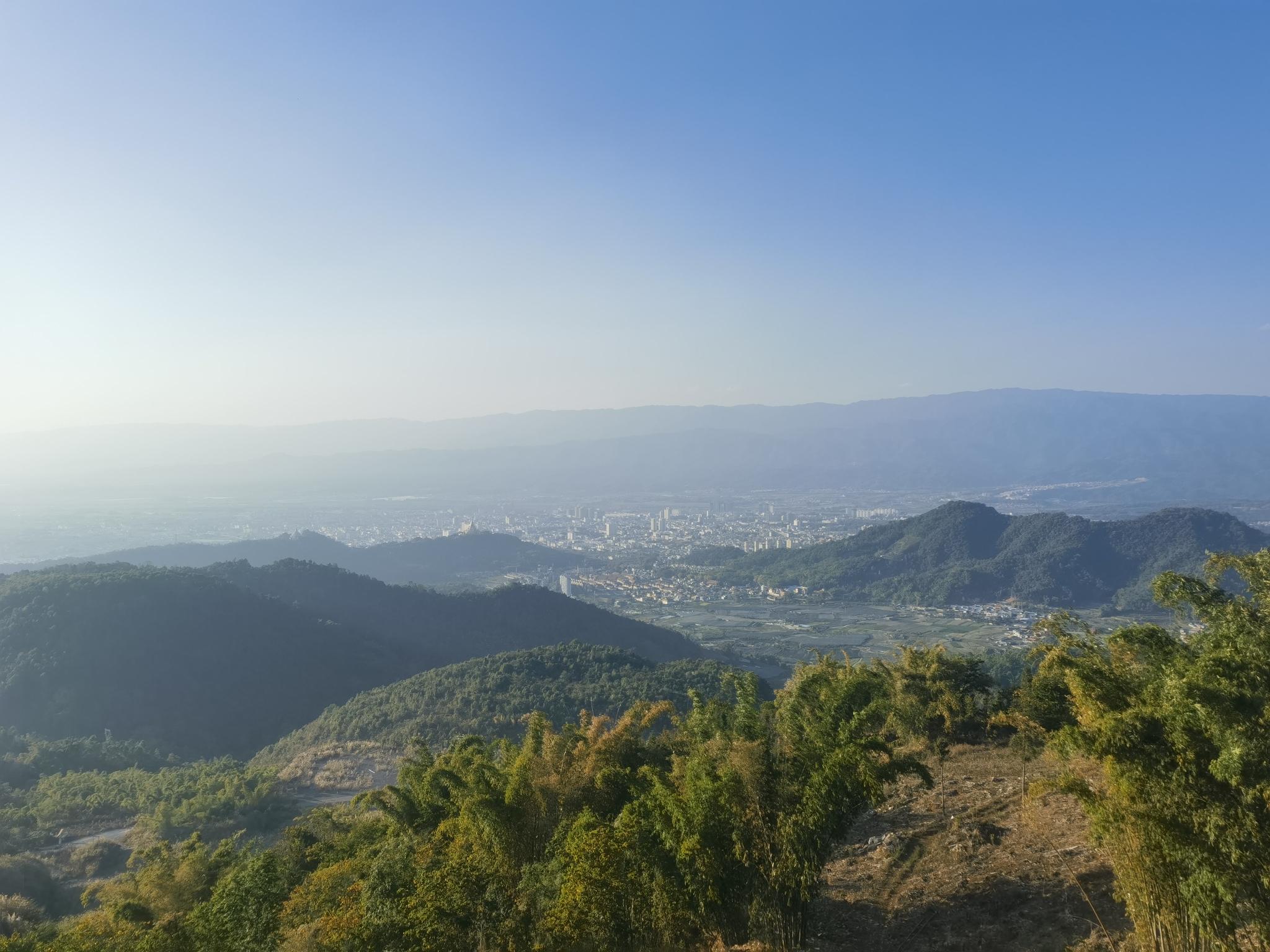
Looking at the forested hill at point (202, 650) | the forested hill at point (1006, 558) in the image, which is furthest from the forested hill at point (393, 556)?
the forested hill at point (202, 650)

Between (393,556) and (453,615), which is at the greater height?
(453,615)

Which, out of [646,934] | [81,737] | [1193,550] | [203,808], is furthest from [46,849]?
[1193,550]

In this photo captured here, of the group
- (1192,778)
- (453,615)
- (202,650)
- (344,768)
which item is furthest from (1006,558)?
(1192,778)

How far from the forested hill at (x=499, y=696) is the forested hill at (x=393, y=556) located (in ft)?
175

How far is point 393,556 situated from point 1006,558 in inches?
3072

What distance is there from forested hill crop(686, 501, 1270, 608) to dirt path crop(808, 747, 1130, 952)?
222 feet

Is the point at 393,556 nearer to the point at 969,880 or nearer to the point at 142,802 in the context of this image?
the point at 142,802

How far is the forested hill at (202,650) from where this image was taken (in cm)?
3566

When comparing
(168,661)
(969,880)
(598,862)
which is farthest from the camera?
(168,661)

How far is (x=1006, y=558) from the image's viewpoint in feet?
262

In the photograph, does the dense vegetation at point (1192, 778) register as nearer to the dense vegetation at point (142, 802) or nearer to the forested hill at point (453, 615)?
the dense vegetation at point (142, 802)

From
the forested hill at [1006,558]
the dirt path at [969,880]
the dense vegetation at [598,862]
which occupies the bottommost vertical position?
the forested hill at [1006,558]

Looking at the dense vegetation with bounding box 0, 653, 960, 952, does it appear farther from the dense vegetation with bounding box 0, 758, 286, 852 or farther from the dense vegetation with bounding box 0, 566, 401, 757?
the dense vegetation with bounding box 0, 566, 401, 757

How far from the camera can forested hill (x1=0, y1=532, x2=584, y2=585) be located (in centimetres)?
9412
